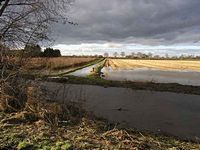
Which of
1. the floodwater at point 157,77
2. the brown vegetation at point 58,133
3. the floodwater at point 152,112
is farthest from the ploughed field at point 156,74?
the brown vegetation at point 58,133

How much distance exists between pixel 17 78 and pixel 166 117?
695 centimetres

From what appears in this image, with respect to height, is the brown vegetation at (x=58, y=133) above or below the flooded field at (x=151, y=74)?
above

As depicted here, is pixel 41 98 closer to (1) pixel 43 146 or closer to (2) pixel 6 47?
(2) pixel 6 47

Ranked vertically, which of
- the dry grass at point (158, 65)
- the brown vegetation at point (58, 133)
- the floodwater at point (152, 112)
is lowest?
the dry grass at point (158, 65)

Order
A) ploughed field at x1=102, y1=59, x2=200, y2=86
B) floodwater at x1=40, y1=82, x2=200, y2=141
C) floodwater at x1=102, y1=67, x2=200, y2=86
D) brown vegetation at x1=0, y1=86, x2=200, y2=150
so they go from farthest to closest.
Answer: ploughed field at x1=102, y1=59, x2=200, y2=86
floodwater at x1=102, y1=67, x2=200, y2=86
floodwater at x1=40, y1=82, x2=200, y2=141
brown vegetation at x1=0, y1=86, x2=200, y2=150

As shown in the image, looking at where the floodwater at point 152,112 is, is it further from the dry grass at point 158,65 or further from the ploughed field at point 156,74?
the dry grass at point 158,65

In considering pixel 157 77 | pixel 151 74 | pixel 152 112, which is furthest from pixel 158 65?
pixel 152 112

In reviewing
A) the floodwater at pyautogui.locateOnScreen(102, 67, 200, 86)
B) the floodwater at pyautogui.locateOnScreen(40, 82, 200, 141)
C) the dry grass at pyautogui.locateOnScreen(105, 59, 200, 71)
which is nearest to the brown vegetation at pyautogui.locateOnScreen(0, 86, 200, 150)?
the floodwater at pyautogui.locateOnScreen(40, 82, 200, 141)

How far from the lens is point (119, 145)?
750 cm

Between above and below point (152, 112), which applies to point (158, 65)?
below

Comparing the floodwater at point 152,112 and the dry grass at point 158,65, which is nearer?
the floodwater at point 152,112

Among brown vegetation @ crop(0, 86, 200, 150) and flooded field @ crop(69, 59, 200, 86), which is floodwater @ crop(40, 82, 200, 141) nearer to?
brown vegetation @ crop(0, 86, 200, 150)

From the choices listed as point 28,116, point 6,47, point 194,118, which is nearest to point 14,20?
point 6,47

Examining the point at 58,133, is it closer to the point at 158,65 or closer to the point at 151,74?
the point at 151,74
